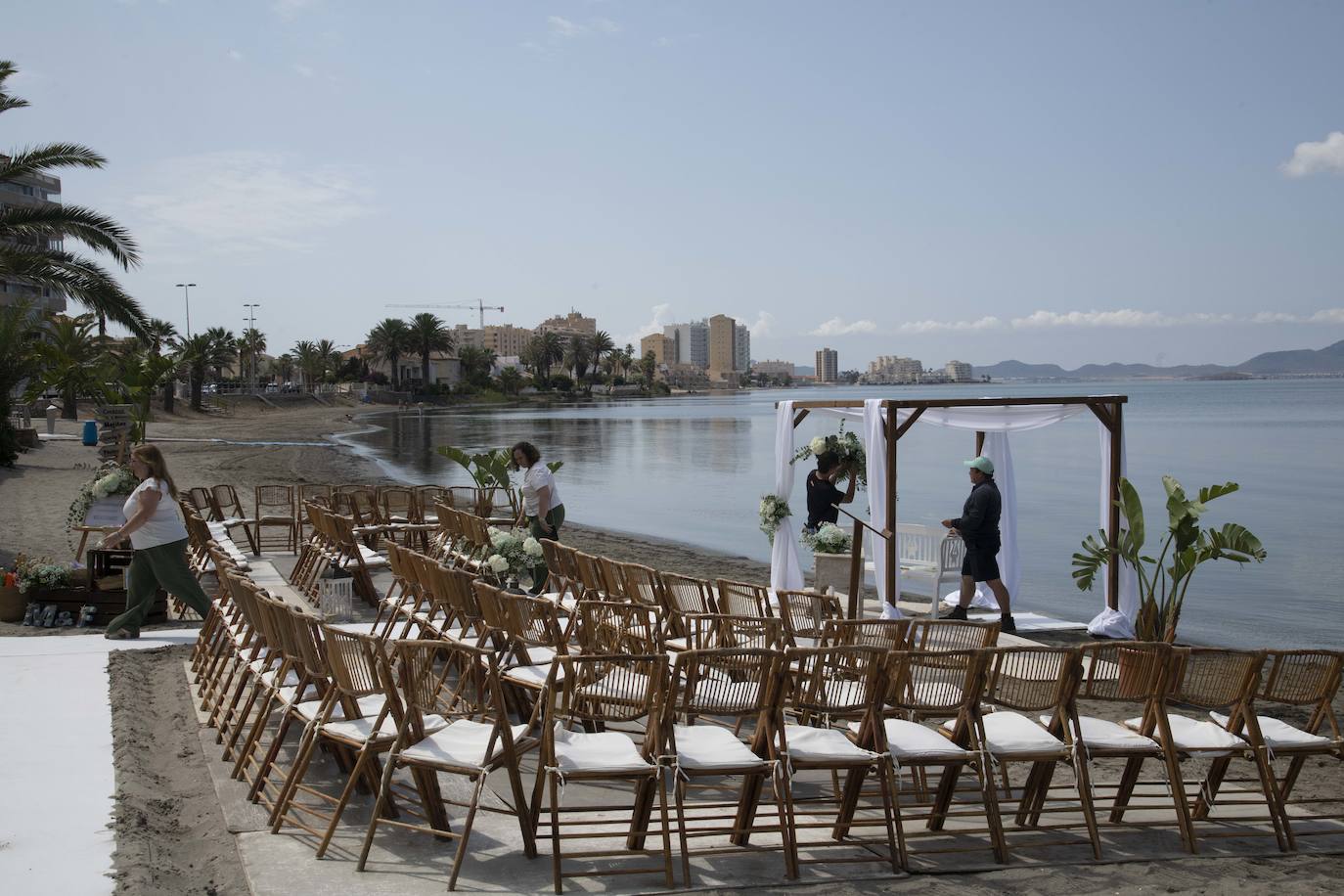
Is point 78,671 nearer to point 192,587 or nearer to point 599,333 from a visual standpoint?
point 192,587

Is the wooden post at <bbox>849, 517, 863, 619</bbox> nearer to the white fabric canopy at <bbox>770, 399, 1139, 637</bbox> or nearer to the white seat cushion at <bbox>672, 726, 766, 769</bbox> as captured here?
the white fabric canopy at <bbox>770, 399, 1139, 637</bbox>

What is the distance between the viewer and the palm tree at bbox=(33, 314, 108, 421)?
26828mm

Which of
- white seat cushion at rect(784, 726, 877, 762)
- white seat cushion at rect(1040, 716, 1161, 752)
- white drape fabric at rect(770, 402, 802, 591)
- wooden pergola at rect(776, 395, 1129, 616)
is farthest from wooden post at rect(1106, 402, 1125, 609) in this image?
white seat cushion at rect(784, 726, 877, 762)

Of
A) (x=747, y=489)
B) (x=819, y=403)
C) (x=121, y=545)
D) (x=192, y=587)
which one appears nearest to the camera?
(x=192, y=587)

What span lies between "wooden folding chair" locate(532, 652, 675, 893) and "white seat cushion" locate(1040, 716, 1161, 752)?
1828mm

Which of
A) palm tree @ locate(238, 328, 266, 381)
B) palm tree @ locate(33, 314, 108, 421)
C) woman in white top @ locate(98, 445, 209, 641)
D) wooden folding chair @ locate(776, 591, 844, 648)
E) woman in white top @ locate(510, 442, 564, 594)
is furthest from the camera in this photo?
palm tree @ locate(238, 328, 266, 381)

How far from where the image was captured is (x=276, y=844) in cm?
436

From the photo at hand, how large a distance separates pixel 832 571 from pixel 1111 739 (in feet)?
20.9

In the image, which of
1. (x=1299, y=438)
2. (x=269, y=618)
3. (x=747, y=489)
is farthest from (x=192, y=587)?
(x=1299, y=438)

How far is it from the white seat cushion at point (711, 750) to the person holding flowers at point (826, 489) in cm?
693

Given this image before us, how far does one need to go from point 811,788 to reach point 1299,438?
223 feet

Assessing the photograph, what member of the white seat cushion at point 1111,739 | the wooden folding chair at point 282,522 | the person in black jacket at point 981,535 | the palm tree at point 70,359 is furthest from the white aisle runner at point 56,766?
the palm tree at point 70,359

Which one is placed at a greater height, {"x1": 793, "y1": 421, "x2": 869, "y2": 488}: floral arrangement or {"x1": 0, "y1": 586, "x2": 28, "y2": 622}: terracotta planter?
{"x1": 793, "y1": 421, "x2": 869, "y2": 488}: floral arrangement

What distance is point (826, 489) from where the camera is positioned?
1163 centimetres
